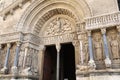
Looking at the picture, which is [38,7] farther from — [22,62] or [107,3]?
[107,3]

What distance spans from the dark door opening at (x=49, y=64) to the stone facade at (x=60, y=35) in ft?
1.16

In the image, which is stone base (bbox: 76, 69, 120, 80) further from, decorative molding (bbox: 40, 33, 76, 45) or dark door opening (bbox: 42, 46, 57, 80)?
dark door opening (bbox: 42, 46, 57, 80)

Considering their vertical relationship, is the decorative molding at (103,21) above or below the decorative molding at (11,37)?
above

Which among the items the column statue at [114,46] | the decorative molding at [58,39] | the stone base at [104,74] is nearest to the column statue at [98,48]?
the column statue at [114,46]

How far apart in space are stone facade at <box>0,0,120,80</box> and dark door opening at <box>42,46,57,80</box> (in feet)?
1.16

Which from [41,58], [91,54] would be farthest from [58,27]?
[91,54]

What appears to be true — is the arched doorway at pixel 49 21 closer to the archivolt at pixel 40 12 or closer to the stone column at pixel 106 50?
the archivolt at pixel 40 12

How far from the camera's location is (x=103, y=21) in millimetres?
5641

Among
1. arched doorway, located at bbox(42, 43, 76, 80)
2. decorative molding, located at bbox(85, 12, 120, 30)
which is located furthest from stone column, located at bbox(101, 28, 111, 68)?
arched doorway, located at bbox(42, 43, 76, 80)

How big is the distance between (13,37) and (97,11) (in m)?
4.88

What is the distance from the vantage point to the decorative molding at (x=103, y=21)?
5430 mm

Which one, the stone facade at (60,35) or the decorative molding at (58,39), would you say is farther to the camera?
the decorative molding at (58,39)

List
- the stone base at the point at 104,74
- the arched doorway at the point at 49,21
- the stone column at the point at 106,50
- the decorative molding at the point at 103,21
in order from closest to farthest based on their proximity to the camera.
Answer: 1. the stone base at the point at 104,74
2. the stone column at the point at 106,50
3. the decorative molding at the point at 103,21
4. the arched doorway at the point at 49,21

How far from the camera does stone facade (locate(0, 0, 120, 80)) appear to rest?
17.6ft
